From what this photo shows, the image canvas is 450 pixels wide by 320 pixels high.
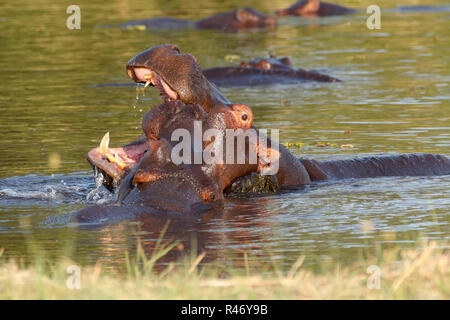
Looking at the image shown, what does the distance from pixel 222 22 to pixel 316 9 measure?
11.5 ft

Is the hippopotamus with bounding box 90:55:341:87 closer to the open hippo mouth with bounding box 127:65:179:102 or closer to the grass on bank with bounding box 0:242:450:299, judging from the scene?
the open hippo mouth with bounding box 127:65:179:102

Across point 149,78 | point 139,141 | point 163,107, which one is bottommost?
point 139,141

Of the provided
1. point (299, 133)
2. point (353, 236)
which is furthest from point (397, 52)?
point (353, 236)

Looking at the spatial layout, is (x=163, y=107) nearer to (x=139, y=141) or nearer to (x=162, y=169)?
(x=139, y=141)

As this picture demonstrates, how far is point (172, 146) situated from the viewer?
7234 mm

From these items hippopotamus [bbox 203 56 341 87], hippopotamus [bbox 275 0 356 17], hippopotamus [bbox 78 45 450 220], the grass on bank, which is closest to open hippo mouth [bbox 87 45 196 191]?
hippopotamus [bbox 78 45 450 220]

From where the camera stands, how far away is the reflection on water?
6.62 meters

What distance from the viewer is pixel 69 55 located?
1903 cm

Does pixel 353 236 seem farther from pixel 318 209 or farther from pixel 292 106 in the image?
pixel 292 106

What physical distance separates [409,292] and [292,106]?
830 centimetres

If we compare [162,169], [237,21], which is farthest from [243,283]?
[237,21]

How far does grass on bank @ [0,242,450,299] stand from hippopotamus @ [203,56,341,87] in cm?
928

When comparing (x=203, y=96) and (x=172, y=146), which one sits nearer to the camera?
(x=172, y=146)

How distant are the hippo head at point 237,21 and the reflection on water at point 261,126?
695 mm
